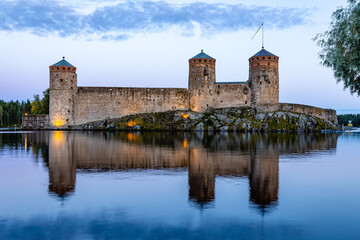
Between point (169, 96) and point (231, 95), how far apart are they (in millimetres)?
8924

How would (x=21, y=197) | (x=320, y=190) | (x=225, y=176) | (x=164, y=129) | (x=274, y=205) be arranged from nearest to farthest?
(x=274, y=205), (x=21, y=197), (x=320, y=190), (x=225, y=176), (x=164, y=129)

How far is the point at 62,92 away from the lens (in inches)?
1799

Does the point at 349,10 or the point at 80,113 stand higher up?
the point at 349,10

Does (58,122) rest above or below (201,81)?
below

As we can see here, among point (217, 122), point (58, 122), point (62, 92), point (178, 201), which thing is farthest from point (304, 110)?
point (178, 201)

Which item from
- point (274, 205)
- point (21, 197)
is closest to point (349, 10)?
point (274, 205)

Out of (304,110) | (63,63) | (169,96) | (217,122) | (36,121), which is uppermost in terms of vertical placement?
(63,63)

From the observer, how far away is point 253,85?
1892 inches

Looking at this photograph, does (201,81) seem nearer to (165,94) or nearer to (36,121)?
(165,94)

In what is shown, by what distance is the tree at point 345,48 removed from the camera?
12453 millimetres

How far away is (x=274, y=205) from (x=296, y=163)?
22.3 feet

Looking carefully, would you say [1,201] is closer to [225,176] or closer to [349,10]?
[225,176]


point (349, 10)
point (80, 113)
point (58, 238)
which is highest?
point (349, 10)

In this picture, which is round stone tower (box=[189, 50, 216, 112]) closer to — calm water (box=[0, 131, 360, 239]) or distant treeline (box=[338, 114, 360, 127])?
calm water (box=[0, 131, 360, 239])
